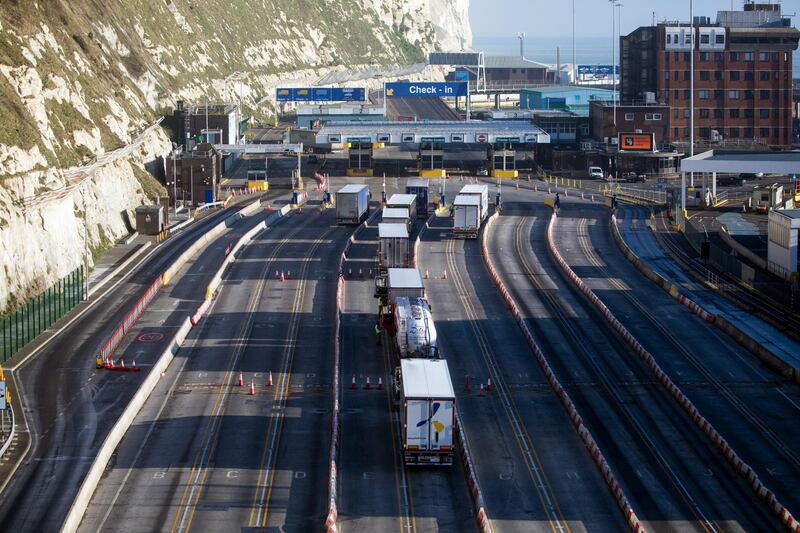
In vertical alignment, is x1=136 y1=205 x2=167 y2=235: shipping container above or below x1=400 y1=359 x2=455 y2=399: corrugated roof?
above

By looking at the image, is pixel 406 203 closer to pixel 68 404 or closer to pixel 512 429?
pixel 68 404

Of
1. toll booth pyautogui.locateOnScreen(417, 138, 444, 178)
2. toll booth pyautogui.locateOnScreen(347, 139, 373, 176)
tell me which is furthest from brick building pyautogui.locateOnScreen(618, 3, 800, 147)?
toll booth pyautogui.locateOnScreen(347, 139, 373, 176)

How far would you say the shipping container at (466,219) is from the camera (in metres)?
114

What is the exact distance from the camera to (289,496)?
51.7 meters

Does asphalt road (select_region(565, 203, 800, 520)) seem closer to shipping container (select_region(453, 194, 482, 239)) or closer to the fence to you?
shipping container (select_region(453, 194, 482, 239))

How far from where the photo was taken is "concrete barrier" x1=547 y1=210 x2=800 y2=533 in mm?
50444

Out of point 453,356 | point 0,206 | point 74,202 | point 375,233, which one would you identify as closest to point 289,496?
point 453,356

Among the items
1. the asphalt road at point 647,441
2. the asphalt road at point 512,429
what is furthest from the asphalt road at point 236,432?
the asphalt road at point 647,441

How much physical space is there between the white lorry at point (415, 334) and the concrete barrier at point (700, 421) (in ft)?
40.9

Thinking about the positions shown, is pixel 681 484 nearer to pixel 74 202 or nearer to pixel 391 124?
pixel 74 202

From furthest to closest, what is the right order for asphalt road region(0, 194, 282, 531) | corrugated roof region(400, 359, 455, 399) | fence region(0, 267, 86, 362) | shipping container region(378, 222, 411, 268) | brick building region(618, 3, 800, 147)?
1. brick building region(618, 3, 800, 147)
2. shipping container region(378, 222, 411, 268)
3. fence region(0, 267, 86, 362)
4. corrugated roof region(400, 359, 455, 399)
5. asphalt road region(0, 194, 282, 531)

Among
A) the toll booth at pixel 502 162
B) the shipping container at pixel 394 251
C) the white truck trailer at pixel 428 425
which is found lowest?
the white truck trailer at pixel 428 425

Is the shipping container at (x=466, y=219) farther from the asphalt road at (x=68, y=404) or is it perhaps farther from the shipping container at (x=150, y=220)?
the asphalt road at (x=68, y=404)

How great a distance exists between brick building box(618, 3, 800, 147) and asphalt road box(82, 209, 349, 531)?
104 meters
